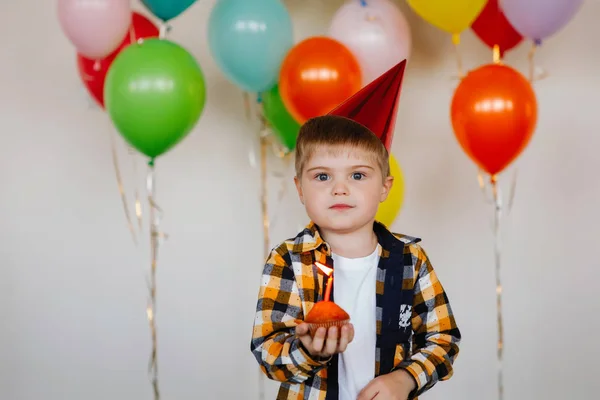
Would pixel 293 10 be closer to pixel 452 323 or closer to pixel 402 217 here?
pixel 402 217

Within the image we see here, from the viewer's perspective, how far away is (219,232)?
271 centimetres

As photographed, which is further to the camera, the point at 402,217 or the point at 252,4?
the point at 402,217

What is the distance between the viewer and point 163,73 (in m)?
1.99

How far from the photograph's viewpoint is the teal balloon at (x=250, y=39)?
6.95ft

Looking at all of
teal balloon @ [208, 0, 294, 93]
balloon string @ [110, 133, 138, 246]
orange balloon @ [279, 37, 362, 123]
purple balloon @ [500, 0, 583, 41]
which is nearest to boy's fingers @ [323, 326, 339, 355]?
orange balloon @ [279, 37, 362, 123]

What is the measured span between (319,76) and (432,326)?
0.89 metres

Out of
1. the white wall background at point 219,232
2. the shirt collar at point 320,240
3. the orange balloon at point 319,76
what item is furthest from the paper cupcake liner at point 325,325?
the white wall background at point 219,232

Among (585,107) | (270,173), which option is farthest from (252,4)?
(585,107)

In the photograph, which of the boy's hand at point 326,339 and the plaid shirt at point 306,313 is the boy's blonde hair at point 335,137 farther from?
the boy's hand at point 326,339

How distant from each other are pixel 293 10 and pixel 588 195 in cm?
125

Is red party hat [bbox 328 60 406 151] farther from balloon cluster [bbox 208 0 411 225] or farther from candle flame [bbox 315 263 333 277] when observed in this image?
balloon cluster [bbox 208 0 411 225]

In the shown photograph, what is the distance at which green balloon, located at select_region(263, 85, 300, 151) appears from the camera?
2.32m

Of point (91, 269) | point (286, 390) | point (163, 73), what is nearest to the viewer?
point (286, 390)

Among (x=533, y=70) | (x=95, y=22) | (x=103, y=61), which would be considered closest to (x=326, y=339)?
(x=95, y=22)
